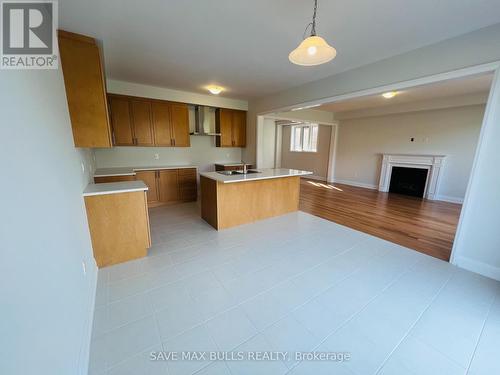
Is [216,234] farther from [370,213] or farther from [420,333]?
[370,213]

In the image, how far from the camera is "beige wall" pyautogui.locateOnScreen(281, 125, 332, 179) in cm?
795

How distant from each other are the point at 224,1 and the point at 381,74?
2448mm

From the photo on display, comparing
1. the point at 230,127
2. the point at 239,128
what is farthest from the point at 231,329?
the point at 239,128

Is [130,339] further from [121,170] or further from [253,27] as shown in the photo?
[121,170]

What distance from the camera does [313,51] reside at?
1.66 m

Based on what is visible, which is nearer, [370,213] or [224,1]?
[224,1]

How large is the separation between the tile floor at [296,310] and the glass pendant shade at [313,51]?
6.98ft

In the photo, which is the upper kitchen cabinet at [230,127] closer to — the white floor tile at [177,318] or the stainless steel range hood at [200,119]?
the stainless steel range hood at [200,119]

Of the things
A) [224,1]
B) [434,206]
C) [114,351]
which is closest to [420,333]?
[114,351]

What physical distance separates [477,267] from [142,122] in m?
5.86

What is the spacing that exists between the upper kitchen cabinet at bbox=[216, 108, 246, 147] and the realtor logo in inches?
146

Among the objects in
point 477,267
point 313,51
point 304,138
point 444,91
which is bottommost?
point 477,267

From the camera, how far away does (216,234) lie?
3193 millimetres

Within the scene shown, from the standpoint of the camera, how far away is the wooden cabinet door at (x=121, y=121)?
4047 mm
